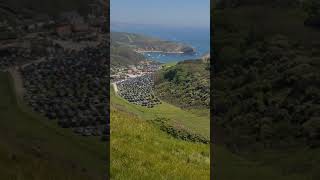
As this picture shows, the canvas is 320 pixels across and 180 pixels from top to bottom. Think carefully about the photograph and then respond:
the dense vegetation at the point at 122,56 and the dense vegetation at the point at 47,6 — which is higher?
the dense vegetation at the point at 47,6

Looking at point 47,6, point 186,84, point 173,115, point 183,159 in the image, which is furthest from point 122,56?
point 183,159

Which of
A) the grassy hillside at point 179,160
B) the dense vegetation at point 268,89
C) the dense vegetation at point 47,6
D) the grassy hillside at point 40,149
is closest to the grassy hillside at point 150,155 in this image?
the grassy hillside at point 179,160

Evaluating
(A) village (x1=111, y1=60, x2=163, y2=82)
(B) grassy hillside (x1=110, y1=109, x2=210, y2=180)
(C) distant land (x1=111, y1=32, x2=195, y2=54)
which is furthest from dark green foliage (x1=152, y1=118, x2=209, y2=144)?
(C) distant land (x1=111, y1=32, x2=195, y2=54)

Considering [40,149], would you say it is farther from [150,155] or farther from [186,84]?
[186,84]

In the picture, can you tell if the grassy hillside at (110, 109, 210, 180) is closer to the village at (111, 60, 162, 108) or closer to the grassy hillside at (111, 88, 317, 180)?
the grassy hillside at (111, 88, 317, 180)

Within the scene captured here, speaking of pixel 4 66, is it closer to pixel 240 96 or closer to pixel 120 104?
pixel 120 104

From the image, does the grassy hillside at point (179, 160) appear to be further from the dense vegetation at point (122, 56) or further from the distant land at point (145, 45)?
the distant land at point (145, 45)
